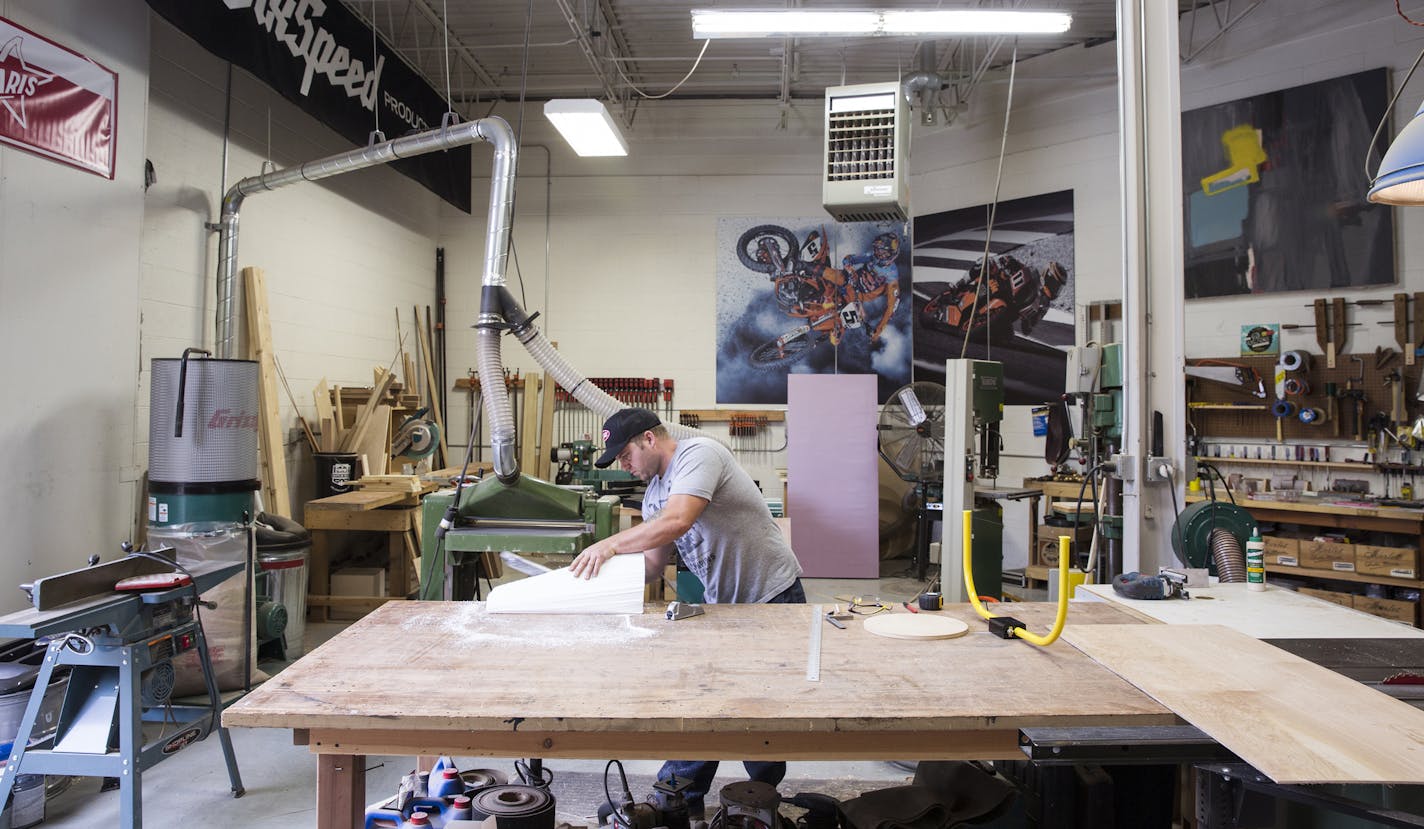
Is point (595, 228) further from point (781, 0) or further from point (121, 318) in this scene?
point (121, 318)

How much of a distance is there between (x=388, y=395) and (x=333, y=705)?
445 cm

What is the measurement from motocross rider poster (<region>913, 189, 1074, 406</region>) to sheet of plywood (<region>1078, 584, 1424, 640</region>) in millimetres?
3761

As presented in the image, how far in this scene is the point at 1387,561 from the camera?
3.96 metres

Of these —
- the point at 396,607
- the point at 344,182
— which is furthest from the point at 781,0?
the point at 396,607

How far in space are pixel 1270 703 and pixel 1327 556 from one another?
3.45 m

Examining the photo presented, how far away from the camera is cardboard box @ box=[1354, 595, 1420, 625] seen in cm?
394

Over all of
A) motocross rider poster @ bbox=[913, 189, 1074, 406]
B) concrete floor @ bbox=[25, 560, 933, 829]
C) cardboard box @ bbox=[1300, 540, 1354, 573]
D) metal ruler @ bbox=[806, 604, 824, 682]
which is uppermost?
motocross rider poster @ bbox=[913, 189, 1074, 406]

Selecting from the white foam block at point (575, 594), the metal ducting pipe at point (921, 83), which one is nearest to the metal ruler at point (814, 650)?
the white foam block at point (575, 594)

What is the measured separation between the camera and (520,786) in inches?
73.2

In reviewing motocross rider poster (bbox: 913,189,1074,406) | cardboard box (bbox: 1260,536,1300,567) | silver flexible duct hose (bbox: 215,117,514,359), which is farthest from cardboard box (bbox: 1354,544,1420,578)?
silver flexible duct hose (bbox: 215,117,514,359)

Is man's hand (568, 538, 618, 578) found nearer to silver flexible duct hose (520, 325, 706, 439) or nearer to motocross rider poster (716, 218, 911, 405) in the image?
silver flexible duct hose (520, 325, 706, 439)

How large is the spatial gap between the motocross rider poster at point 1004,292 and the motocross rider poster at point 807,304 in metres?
0.23

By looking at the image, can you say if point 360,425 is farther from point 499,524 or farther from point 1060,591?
point 1060,591

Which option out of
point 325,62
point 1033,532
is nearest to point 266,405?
point 325,62
